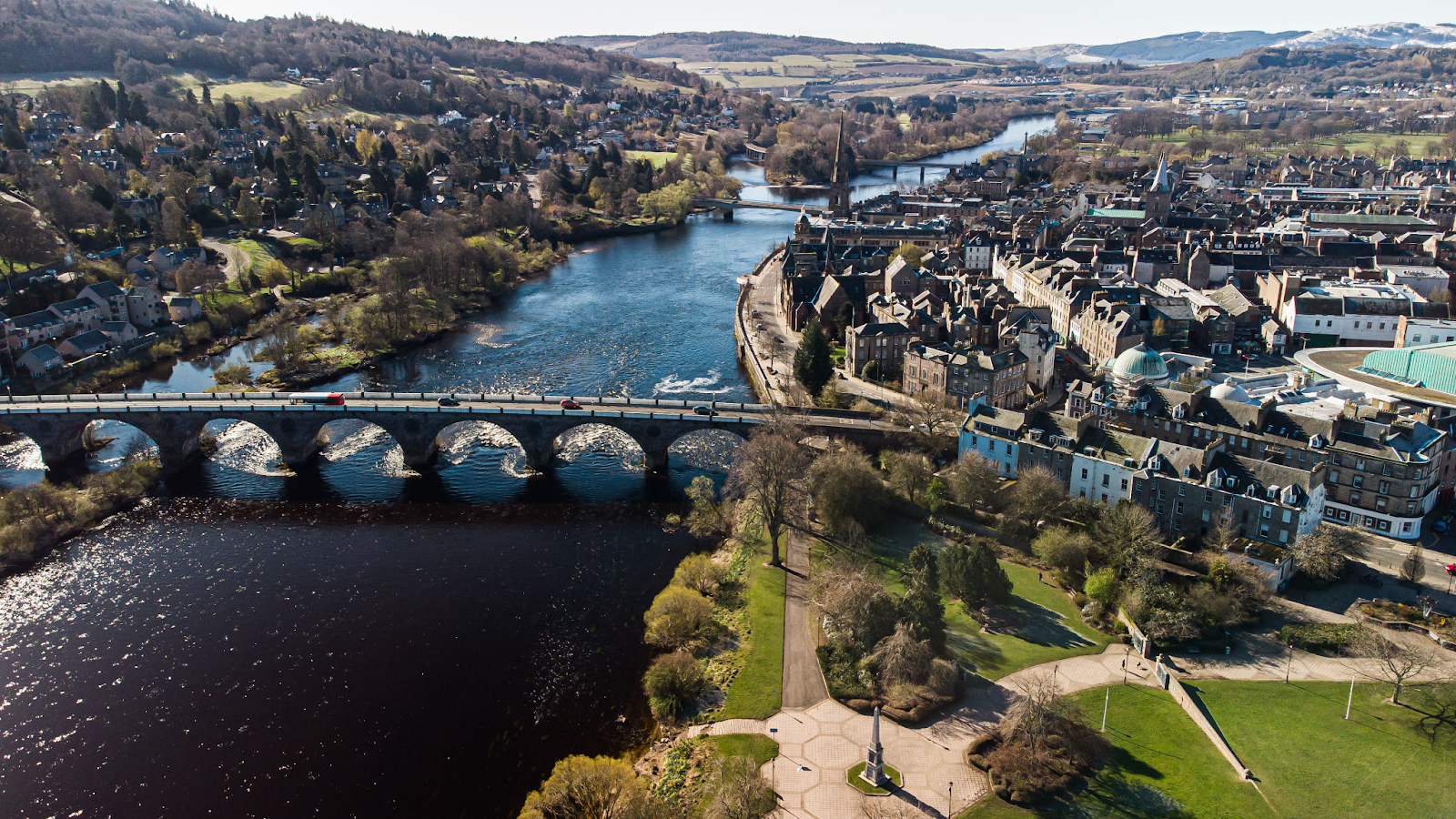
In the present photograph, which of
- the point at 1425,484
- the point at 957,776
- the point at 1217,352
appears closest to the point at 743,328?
the point at 1217,352

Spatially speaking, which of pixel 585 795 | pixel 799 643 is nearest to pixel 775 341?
pixel 799 643

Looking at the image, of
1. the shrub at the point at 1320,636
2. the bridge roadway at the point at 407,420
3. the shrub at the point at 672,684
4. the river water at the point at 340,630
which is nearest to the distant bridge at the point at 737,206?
the river water at the point at 340,630

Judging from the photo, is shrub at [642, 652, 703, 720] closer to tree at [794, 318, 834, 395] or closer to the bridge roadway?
the bridge roadway

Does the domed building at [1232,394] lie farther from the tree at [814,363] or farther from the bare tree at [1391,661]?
the tree at [814,363]

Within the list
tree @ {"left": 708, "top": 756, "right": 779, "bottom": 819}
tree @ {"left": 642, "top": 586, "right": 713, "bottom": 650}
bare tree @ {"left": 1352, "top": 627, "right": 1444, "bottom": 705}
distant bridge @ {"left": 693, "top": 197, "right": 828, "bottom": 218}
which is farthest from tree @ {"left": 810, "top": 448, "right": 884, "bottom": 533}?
distant bridge @ {"left": 693, "top": 197, "right": 828, "bottom": 218}

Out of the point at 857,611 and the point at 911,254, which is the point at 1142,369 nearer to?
the point at 857,611
